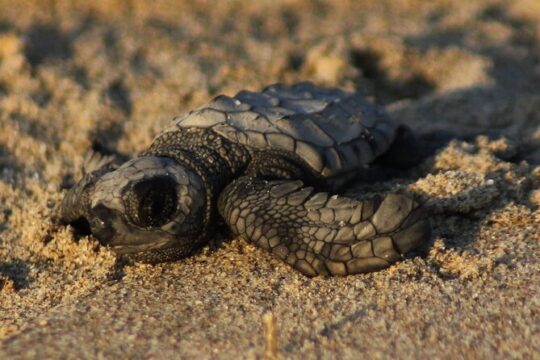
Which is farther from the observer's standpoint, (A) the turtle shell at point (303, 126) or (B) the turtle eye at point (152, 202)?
(A) the turtle shell at point (303, 126)

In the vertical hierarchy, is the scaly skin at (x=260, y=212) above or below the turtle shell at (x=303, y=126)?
below

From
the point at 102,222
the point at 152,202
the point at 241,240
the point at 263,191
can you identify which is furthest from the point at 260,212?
the point at 102,222

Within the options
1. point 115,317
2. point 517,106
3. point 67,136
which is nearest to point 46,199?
point 67,136

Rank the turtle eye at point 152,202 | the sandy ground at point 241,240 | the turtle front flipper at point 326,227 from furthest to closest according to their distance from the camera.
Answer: the turtle eye at point 152,202 → the turtle front flipper at point 326,227 → the sandy ground at point 241,240

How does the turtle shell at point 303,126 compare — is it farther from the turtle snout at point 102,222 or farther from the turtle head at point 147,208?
the turtle snout at point 102,222

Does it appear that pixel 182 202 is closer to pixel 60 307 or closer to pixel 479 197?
pixel 60 307

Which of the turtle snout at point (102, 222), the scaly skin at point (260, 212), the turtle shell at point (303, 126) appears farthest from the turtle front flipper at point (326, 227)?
the turtle snout at point (102, 222)

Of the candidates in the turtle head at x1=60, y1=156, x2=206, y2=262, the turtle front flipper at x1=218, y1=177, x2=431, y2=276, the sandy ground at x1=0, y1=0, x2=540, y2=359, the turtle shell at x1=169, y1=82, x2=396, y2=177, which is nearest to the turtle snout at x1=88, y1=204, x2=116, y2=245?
the turtle head at x1=60, y1=156, x2=206, y2=262

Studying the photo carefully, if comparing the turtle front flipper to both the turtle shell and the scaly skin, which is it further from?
the turtle shell
